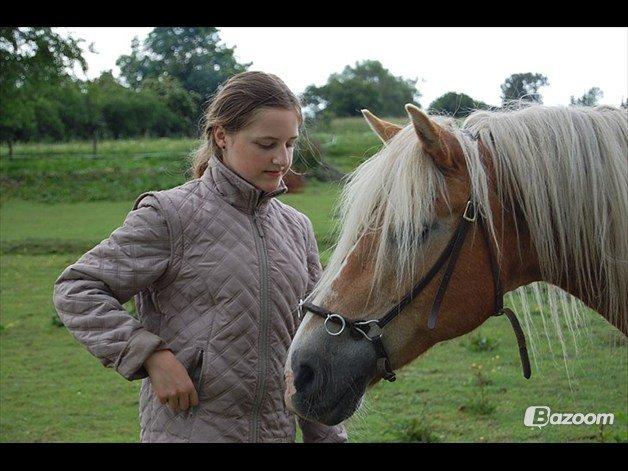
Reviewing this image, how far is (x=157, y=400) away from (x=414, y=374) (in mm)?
5341

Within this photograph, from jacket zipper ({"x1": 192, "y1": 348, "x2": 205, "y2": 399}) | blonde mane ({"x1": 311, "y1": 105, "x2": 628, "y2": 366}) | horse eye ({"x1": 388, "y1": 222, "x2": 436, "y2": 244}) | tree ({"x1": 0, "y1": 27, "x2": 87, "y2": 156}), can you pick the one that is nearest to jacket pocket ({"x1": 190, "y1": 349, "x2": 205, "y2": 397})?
jacket zipper ({"x1": 192, "y1": 348, "x2": 205, "y2": 399})

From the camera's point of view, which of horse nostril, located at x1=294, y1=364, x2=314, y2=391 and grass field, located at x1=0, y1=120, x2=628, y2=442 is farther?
grass field, located at x1=0, y1=120, x2=628, y2=442

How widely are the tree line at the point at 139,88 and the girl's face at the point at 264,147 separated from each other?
610 millimetres

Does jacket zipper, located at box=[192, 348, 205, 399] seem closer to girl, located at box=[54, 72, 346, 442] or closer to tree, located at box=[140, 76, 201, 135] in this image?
girl, located at box=[54, 72, 346, 442]

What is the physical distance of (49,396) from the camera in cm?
730

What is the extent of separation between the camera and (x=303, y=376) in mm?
2109

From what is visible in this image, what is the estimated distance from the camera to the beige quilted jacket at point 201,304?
2227mm

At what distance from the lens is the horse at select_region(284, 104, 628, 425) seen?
214 cm

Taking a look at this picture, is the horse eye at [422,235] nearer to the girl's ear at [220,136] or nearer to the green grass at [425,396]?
the girl's ear at [220,136]

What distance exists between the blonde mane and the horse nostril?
0.72 ft

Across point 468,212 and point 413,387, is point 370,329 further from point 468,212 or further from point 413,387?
point 413,387

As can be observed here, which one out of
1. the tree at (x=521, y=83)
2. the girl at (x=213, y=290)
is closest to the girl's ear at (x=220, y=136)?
the girl at (x=213, y=290)
